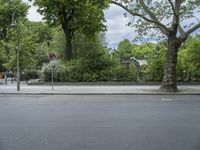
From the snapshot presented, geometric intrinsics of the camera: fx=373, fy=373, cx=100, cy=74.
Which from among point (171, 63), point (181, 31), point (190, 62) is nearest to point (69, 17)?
point (190, 62)

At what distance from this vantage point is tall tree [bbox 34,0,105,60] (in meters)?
41.5

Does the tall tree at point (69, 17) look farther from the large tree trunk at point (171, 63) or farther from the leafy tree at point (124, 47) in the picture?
the leafy tree at point (124, 47)

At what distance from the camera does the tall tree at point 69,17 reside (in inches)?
1635

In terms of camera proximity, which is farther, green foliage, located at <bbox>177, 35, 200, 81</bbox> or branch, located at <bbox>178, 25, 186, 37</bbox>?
green foliage, located at <bbox>177, 35, 200, 81</bbox>

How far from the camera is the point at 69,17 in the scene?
43.6m

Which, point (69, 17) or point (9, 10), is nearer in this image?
point (69, 17)

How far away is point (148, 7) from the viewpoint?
25703mm

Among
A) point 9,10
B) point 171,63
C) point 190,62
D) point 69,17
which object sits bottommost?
point 171,63

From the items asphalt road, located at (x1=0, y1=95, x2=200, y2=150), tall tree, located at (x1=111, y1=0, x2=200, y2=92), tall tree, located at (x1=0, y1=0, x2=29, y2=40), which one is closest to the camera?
asphalt road, located at (x1=0, y1=95, x2=200, y2=150)

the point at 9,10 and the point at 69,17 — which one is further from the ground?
the point at 9,10

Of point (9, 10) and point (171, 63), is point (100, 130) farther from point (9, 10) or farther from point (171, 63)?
point (9, 10)

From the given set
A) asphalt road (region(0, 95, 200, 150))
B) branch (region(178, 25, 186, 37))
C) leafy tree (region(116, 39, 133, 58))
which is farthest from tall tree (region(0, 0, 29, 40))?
asphalt road (region(0, 95, 200, 150))

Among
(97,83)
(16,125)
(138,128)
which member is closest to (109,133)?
(138,128)

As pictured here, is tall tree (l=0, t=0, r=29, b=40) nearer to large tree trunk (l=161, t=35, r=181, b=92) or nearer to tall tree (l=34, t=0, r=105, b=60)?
tall tree (l=34, t=0, r=105, b=60)
